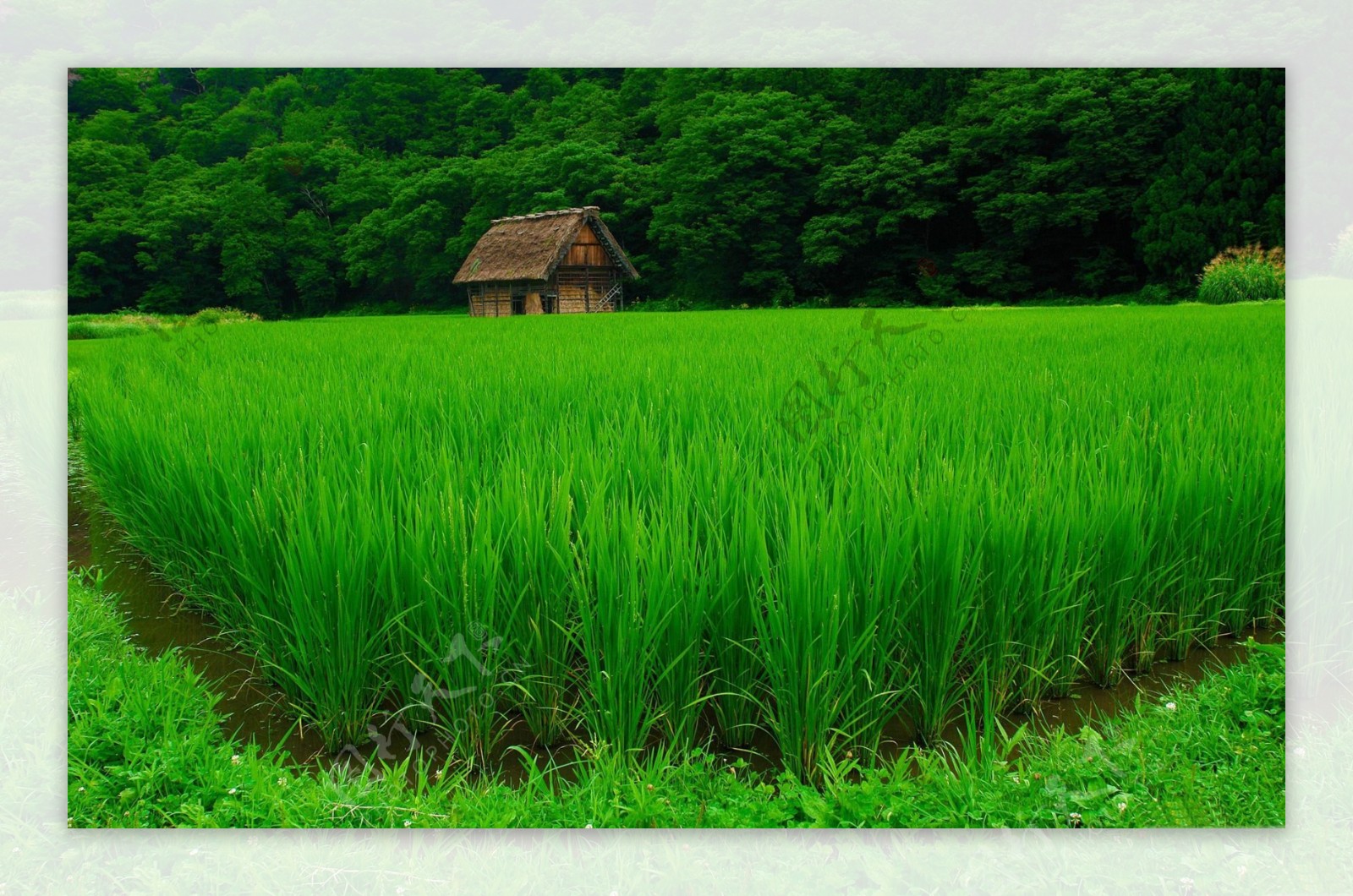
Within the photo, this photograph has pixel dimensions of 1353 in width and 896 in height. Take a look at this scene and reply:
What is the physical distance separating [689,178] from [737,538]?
224 cm

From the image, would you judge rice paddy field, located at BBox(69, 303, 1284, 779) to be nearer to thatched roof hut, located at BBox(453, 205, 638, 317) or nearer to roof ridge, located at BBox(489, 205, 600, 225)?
thatched roof hut, located at BBox(453, 205, 638, 317)

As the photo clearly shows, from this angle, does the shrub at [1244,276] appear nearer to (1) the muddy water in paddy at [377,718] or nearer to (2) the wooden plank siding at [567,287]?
(1) the muddy water in paddy at [377,718]

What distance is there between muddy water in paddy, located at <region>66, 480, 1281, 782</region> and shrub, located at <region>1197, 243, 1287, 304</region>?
109 cm

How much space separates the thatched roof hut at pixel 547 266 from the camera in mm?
3422

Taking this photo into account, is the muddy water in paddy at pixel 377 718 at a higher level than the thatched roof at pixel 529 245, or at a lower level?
lower

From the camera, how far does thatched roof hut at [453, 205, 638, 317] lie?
11.2 feet

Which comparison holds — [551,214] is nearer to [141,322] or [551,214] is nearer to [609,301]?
[609,301]

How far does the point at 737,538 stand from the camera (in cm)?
186

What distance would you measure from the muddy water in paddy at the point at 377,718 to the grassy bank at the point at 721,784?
0.06 metres

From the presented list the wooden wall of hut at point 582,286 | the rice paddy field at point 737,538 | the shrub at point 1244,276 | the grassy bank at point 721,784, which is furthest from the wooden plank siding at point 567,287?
the shrub at point 1244,276

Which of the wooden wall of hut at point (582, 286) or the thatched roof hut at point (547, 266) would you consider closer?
the thatched roof hut at point (547, 266)

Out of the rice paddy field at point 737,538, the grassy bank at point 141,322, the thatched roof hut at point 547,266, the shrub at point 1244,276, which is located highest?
the thatched roof hut at point 547,266

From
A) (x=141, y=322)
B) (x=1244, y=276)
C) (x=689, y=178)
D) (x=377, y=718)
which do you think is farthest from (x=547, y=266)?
(x=1244, y=276)

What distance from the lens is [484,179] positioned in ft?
11.2
